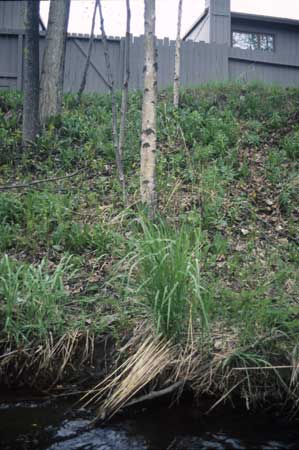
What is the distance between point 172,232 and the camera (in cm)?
521

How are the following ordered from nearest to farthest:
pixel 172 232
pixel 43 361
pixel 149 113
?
pixel 43 361, pixel 172 232, pixel 149 113

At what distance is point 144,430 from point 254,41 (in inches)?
753

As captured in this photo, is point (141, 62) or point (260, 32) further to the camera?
point (260, 32)

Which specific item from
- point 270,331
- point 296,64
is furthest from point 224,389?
point 296,64

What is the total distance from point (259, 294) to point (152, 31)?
3871 mm

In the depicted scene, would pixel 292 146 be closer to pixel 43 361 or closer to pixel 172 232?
pixel 172 232

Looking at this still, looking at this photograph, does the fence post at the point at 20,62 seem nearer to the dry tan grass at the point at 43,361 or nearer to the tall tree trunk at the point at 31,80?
the tall tree trunk at the point at 31,80

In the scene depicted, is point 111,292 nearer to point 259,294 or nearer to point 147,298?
point 147,298

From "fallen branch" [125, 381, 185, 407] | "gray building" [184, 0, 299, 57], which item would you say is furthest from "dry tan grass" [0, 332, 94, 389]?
"gray building" [184, 0, 299, 57]

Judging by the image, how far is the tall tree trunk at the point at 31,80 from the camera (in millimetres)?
9852

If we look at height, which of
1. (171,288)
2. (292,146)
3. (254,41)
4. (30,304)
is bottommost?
(30,304)

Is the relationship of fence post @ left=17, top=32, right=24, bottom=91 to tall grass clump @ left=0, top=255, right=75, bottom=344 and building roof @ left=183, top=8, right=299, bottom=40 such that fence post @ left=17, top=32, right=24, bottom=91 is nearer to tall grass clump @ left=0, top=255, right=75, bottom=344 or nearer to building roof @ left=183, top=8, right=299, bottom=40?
building roof @ left=183, top=8, right=299, bottom=40

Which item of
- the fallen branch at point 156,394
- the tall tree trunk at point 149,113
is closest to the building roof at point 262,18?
the tall tree trunk at point 149,113

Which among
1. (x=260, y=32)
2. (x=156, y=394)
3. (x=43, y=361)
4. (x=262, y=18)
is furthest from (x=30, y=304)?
(x=260, y=32)
